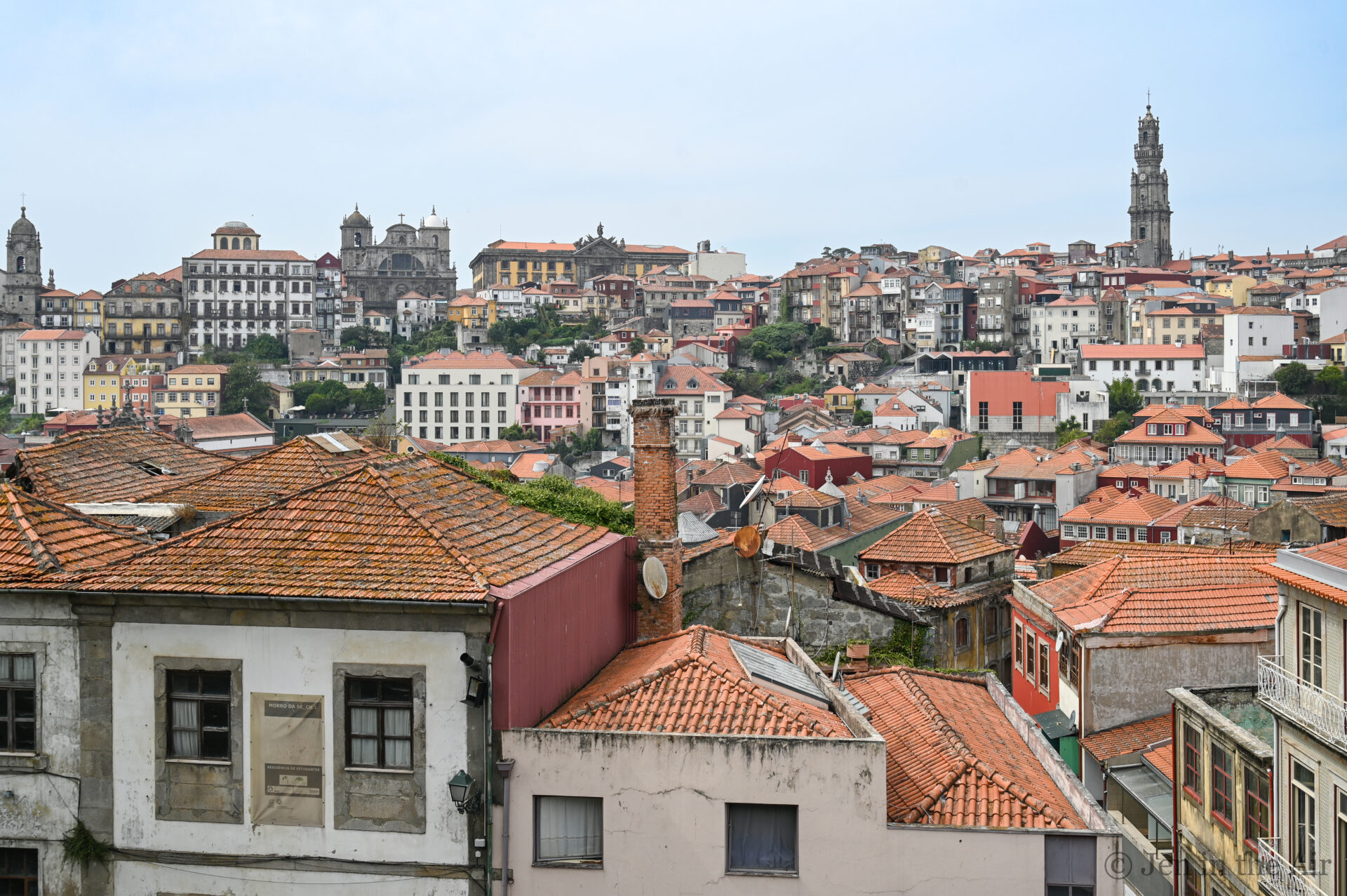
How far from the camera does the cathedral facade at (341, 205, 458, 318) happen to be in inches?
5945

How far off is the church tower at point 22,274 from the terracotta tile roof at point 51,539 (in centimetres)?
14520

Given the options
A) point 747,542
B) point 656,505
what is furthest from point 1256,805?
point 747,542

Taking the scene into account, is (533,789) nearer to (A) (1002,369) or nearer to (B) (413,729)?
(B) (413,729)

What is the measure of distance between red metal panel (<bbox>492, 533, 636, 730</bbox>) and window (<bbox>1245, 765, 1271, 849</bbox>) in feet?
23.7

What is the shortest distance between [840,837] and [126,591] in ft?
21.0

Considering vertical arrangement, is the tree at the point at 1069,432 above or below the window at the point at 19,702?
above

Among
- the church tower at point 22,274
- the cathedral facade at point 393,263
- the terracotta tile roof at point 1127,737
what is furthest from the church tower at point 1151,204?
A: the terracotta tile roof at point 1127,737

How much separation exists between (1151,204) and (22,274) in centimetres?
13123

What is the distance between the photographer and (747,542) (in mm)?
19797

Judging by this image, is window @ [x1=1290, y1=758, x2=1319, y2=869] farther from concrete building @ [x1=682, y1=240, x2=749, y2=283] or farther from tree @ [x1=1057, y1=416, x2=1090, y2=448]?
concrete building @ [x1=682, y1=240, x2=749, y2=283]

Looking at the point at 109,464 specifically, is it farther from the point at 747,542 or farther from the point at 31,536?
the point at 747,542

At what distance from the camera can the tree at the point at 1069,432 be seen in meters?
93.4

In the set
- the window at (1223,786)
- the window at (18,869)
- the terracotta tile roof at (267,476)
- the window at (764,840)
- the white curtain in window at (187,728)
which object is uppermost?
the terracotta tile roof at (267,476)

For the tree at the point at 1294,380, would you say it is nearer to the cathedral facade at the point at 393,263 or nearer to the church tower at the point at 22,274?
the cathedral facade at the point at 393,263
